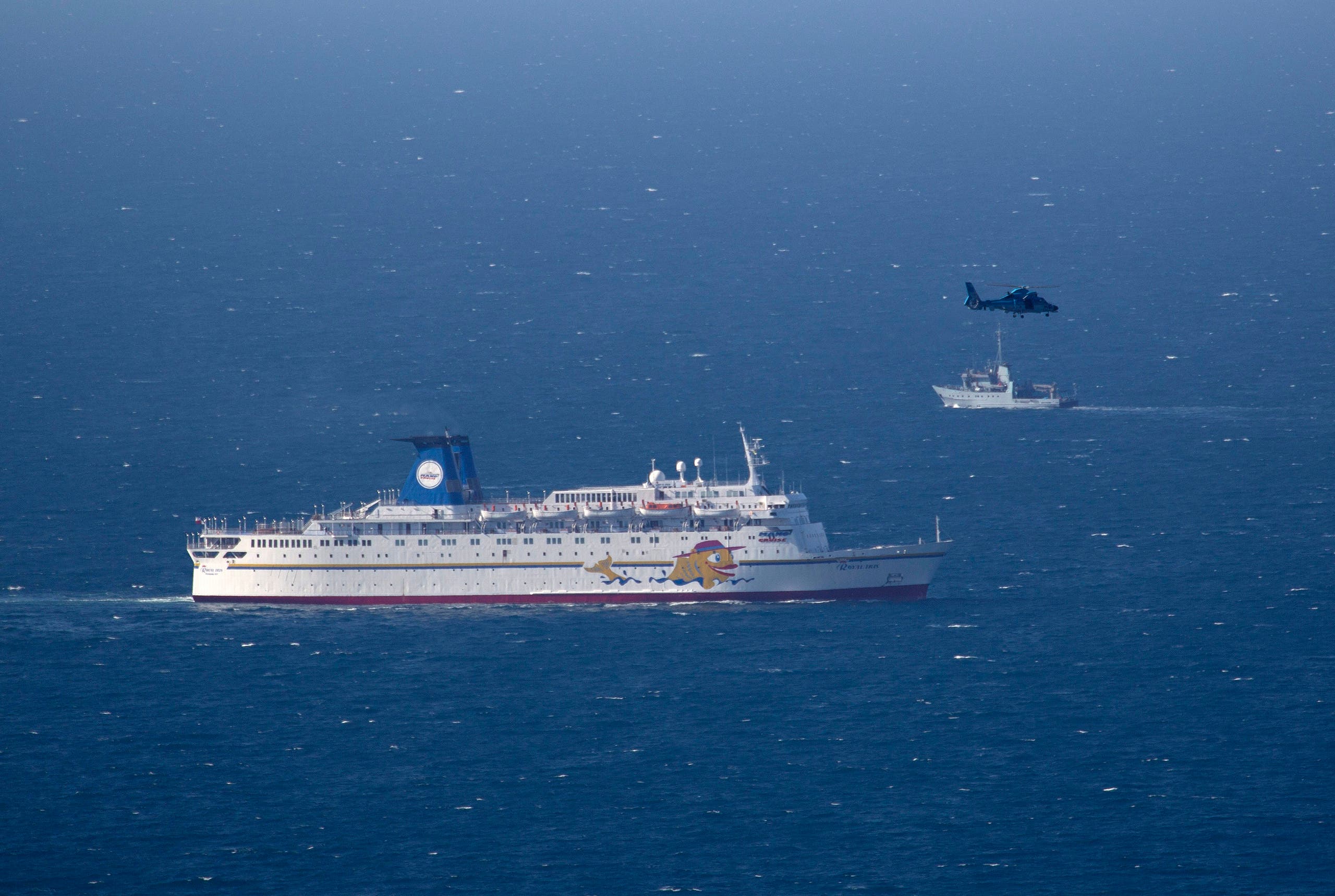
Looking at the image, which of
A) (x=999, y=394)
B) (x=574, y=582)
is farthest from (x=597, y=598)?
(x=999, y=394)

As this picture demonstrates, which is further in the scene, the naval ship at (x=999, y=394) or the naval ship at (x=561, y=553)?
the naval ship at (x=999, y=394)

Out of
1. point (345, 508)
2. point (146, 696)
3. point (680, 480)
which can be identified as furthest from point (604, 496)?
point (146, 696)

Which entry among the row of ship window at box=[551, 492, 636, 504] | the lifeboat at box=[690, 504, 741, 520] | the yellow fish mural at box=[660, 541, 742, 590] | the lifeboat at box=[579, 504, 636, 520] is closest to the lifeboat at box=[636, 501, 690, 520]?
the lifeboat at box=[690, 504, 741, 520]

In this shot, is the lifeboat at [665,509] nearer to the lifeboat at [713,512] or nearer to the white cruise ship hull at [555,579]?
the lifeboat at [713,512]

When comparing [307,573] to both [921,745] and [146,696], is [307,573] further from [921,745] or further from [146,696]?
[921,745]

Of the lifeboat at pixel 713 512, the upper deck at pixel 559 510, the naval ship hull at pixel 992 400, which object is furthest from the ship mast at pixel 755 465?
the naval ship hull at pixel 992 400

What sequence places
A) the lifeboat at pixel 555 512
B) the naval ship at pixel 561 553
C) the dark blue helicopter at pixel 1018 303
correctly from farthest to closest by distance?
the dark blue helicopter at pixel 1018 303
the lifeboat at pixel 555 512
the naval ship at pixel 561 553

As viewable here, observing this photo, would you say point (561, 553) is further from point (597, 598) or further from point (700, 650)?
point (700, 650)
